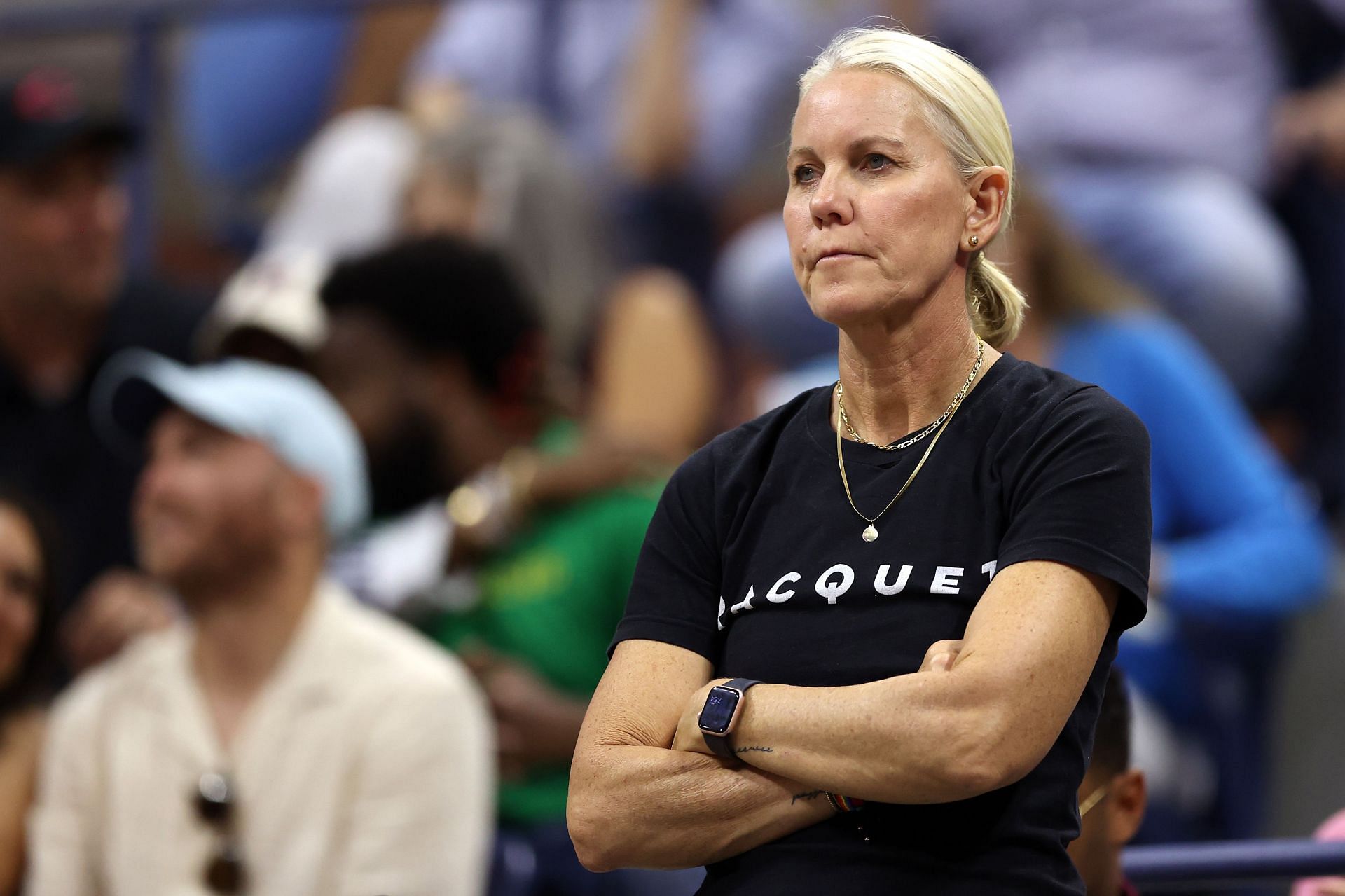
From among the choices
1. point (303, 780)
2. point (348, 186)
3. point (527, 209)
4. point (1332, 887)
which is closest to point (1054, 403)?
point (1332, 887)

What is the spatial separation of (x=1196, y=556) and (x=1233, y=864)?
135 centimetres

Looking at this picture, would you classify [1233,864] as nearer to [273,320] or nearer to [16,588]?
[16,588]

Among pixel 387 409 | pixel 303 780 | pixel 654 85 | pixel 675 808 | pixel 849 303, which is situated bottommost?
pixel 303 780

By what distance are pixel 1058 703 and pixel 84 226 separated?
11.5ft

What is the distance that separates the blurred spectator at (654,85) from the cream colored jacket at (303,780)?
5.49ft

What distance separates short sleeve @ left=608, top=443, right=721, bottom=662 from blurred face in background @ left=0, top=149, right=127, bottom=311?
9.97ft

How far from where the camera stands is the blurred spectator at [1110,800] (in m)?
1.73

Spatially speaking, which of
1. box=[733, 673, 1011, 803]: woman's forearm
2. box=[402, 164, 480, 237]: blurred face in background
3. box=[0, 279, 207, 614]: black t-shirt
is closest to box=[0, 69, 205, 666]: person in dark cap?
box=[0, 279, 207, 614]: black t-shirt

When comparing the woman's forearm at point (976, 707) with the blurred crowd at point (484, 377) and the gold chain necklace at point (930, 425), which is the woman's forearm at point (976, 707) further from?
the blurred crowd at point (484, 377)

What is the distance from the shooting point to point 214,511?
2957 millimetres

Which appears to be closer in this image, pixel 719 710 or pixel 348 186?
pixel 719 710

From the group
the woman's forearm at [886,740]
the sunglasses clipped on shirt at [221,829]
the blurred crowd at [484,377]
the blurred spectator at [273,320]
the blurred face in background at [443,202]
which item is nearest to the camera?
the woman's forearm at [886,740]

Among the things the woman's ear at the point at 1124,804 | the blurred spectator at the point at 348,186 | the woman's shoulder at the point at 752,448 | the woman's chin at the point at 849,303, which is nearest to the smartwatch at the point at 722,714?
the woman's shoulder at the point at 752,448

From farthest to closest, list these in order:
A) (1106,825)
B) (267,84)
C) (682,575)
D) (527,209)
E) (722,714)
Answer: (267,84) → (527,209) → (1106,825) → (682,575) → (722,714)
